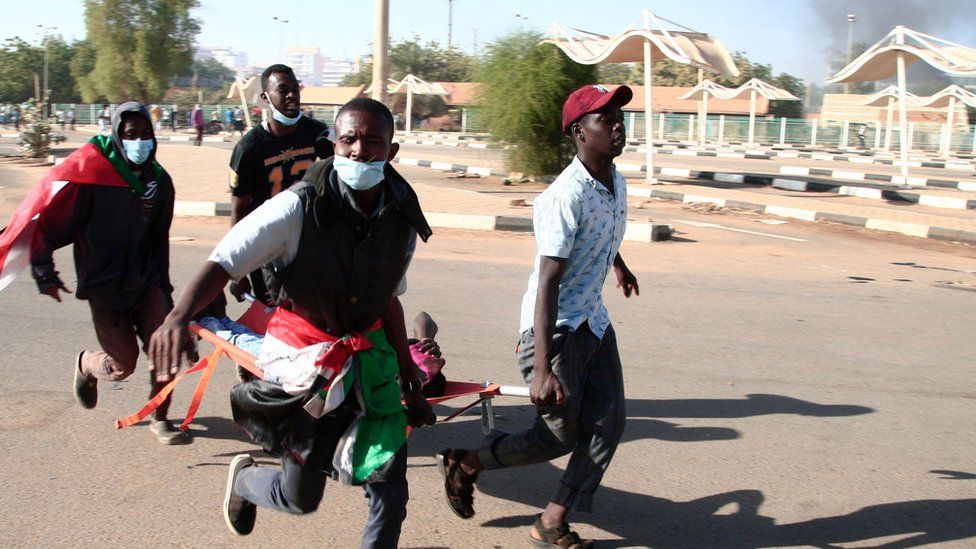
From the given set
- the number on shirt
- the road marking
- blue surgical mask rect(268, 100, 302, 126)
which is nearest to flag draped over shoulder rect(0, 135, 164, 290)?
the number on shirt

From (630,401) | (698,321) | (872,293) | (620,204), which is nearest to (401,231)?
(620,204)

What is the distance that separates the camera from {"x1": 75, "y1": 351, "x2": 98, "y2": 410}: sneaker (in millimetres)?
4992

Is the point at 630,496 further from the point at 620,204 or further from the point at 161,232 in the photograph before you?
the point at 161,232

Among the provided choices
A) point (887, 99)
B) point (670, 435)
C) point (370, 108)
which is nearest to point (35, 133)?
point (670, 435)

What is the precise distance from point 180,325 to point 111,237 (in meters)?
2.14

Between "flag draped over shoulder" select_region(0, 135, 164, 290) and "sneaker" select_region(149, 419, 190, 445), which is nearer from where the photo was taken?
"flag draped over shoulder" select_region(0, 135, 164, 290)

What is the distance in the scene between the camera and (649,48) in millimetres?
20172

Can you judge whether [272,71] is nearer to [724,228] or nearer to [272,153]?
[272,153]

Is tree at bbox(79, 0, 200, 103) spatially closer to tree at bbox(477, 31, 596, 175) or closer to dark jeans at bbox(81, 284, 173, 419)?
tree at bbox(477, 31, 596, 175)

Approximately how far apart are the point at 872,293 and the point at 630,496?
5.68 metres

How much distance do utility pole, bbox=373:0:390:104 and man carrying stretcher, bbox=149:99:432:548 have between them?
38.9 feet

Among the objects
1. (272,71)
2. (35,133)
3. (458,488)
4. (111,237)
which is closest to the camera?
(458,488)

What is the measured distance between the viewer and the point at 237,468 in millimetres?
3510

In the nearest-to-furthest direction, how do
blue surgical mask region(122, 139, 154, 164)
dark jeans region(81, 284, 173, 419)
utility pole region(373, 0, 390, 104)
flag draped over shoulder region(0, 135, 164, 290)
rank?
flag draped over shoulder region(0, 135, 164, 290) < blue surgical mask region(122, 139, 154, 164) < dark jeans region(81, 284, 173, 419) < utility pole region(373, 0, 390, 104)
